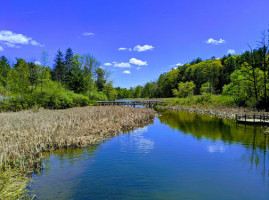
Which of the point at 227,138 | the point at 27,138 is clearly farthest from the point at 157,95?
the point at 27,138

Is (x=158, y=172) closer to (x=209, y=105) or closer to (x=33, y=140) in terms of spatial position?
(x=33, y=140)

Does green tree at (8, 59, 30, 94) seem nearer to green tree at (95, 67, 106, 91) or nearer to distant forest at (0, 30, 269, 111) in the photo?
distant forest at (0, 30, 269, 111)

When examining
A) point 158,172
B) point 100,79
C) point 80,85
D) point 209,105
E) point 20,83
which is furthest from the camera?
point 100,79

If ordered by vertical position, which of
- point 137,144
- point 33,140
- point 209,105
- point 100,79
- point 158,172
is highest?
point 100,79

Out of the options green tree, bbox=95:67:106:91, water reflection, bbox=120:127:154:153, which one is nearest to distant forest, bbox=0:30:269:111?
green tree, bbox=95:67:106:91

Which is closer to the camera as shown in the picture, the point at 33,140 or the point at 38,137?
the point at 33,140

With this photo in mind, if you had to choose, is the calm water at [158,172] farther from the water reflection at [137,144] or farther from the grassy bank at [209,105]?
the grassy bank at [209,105]

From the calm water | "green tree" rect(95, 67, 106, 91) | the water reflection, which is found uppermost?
"green tree" rect(95, 67, 106, 91)

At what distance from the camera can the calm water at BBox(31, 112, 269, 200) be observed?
718 cm

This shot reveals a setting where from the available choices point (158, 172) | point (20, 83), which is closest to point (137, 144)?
point (158, 172)

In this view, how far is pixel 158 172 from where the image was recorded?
905 cm

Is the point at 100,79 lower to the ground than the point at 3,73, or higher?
lower

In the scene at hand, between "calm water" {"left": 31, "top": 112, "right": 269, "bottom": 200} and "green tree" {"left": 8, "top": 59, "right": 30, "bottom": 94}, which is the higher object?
"green tree" {"left": 8, "top": 59, "right": 30, "bottom": 94}

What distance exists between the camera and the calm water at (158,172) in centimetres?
718
